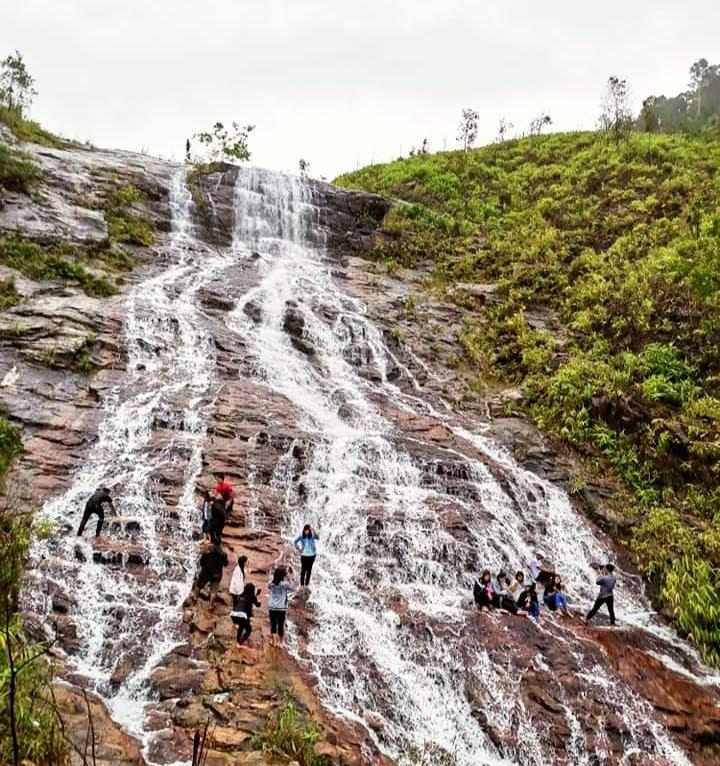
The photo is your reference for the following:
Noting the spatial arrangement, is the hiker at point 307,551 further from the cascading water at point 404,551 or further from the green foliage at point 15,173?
the green foliage at point 15,173

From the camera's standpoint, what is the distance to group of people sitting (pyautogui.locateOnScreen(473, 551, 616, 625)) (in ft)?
38.7

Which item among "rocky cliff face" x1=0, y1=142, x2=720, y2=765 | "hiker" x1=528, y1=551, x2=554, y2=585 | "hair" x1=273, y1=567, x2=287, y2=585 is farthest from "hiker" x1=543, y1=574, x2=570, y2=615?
"hair" x1=273, y1=567, x2=287, y2=585

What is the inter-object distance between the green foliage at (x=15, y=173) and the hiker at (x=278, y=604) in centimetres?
2170

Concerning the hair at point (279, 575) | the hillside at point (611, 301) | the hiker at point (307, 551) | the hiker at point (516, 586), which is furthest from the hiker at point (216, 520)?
the hillside at point (611, 301)

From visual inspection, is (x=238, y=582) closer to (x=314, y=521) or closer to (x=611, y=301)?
(x=314, y=521)

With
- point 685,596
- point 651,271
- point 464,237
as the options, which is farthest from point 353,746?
point 464,237

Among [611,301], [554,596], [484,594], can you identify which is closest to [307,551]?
[484,594]

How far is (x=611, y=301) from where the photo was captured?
24.2 metres

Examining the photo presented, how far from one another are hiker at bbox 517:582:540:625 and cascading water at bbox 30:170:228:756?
6117 millimetres

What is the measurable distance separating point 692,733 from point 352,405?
11488 mm

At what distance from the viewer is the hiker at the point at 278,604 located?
984 cm

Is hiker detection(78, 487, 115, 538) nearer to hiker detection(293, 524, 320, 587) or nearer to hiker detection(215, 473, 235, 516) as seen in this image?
hiker detection(215, 473, 235, 516)

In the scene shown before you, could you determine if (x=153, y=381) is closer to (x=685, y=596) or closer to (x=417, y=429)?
(x=417, y=429)

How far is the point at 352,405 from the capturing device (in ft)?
61.7
